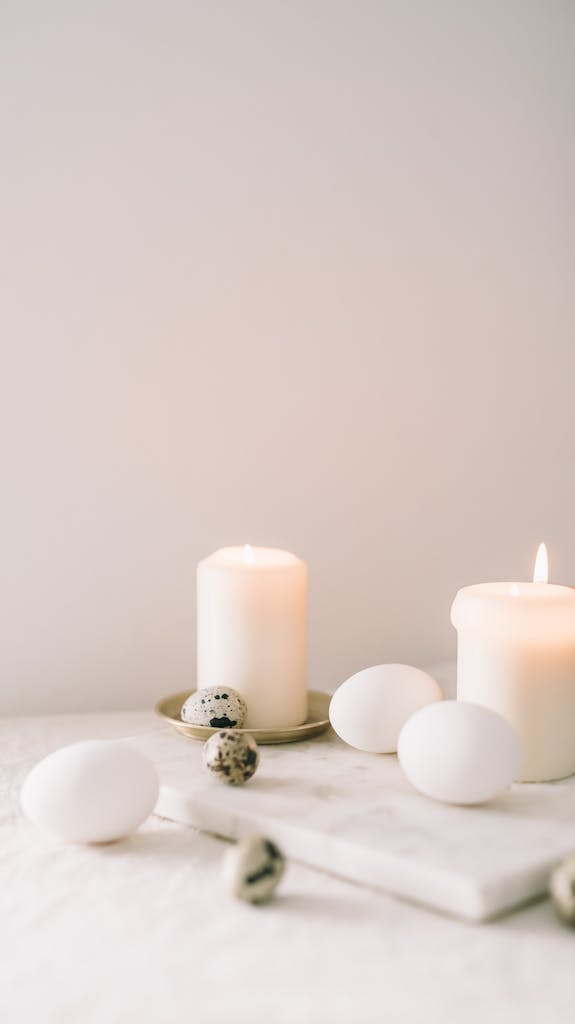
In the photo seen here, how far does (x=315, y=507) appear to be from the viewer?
42.1 inches

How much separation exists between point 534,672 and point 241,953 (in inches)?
12.1

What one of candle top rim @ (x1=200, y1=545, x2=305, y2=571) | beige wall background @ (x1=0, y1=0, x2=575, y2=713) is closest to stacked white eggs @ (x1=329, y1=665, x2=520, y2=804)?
candle top rim @ (x1=200, y1=545, x2=305, y2=571)

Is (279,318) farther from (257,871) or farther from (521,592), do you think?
(257,871)

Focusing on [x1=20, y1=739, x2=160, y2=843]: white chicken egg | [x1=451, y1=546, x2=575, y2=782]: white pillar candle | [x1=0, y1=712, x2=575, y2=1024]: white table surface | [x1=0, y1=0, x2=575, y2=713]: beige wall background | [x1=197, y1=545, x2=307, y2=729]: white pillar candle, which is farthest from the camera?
[x1=0, y1=0, x2=575, y2=713]: beige wall background

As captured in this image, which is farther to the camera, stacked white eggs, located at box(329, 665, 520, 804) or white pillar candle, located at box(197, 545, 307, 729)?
white pillar candle, located at box(197, 545, 307, 729)

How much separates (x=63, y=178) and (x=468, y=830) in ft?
2.37

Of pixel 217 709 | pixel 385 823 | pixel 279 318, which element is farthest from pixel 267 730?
pixel 279 318

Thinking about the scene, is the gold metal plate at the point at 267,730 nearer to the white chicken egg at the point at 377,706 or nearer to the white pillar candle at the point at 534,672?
the white chicken egg at the point at 377,706

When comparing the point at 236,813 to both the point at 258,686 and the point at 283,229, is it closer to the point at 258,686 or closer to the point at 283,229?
the point at 258,686

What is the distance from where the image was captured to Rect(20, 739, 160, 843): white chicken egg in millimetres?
588

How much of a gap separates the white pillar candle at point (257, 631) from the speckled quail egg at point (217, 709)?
0.03 meters

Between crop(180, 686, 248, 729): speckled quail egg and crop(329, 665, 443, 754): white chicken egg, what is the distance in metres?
0.08

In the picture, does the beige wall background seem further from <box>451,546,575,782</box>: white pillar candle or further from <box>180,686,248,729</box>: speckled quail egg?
<box>451,546,575,782</box>: white pillar candle

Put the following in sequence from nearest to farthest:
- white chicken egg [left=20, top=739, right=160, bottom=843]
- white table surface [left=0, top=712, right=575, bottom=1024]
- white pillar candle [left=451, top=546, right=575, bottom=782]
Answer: white table surface [left=0, top=712, right=575, bottom=1024]
white chicken egg [left=20, top=739, right=160, bottom=843]
white pillar candle [left=451, top=546, right=575, bottom=782]
